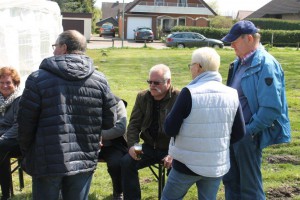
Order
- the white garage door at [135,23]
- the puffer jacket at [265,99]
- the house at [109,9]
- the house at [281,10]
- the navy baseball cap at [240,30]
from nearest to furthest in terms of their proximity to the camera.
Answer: the puffer jacket at [265,99]
the navy baseball cap at [240,30]
the white garage door at [135,23]
the house at [281,10]
the house at [109,9]

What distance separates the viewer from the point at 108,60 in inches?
784

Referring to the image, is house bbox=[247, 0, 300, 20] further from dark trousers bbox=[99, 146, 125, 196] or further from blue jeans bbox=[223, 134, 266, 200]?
blue jeans bbox=[223, 134, 266, 200]

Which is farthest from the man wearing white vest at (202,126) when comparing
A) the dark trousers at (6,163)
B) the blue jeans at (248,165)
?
the dark trousers at (6,163)

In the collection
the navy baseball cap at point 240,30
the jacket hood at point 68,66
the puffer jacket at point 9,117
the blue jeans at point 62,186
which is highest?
the navy baseball cap at point 240,30

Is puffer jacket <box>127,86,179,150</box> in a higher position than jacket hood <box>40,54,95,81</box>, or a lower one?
lower

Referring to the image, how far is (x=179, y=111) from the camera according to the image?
298 centimetres

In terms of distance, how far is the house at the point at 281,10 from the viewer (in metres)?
50.0

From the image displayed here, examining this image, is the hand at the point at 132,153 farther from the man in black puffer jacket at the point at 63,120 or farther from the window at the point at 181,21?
the window at the point at 181,21

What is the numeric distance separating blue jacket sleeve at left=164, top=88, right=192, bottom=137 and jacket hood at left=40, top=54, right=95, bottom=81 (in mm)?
668

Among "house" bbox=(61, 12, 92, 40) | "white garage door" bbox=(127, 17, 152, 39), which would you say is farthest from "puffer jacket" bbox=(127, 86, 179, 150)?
"white garage door" bbox=(127, 17, 152, 39)

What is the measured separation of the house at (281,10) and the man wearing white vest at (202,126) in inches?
1954

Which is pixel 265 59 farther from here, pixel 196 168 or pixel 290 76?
pixel 290 76

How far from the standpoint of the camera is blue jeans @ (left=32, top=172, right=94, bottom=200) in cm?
305

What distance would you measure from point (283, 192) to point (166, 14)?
47.6 meters
